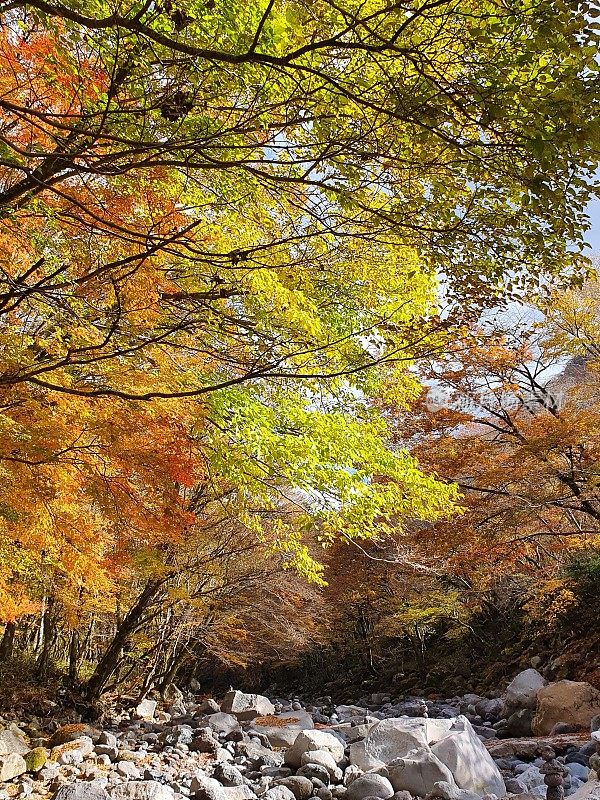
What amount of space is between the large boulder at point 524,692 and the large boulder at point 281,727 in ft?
14.0

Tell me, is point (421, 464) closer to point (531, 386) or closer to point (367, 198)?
point (531, 386)

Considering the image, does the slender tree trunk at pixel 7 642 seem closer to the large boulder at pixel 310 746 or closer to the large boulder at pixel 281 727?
the large boulder at pixel 281 727

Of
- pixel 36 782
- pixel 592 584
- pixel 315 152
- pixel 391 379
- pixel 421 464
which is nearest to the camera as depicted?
pixel 315 152

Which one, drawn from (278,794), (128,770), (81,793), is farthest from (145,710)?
(81,793)

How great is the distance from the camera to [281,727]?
38.2 ft

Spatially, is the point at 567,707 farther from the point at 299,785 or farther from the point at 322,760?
the point at 299,785

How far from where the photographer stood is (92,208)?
4.30 metres

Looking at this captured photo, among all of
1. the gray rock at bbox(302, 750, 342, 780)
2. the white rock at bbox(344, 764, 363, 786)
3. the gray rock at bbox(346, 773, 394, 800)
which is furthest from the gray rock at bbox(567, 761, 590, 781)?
the gray rock at bbox(302, 750, 342, 780)

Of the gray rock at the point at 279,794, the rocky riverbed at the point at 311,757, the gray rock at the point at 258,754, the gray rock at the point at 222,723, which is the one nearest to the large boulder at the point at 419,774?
the rocky riverbed at the point at 311,757

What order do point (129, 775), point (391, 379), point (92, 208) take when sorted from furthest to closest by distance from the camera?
point (391, 379)
point (129, 775)
point (92, 208)

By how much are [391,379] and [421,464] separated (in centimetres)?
366

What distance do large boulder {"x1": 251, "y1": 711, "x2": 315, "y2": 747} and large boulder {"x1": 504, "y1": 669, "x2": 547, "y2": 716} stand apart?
168 inches

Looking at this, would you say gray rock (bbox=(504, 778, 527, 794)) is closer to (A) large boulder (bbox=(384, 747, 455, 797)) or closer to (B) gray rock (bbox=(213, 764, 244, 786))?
(A) large boulder (bbox=(384, 747, 455, 797))

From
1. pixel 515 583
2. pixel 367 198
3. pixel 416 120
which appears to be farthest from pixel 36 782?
pixel 515 583
